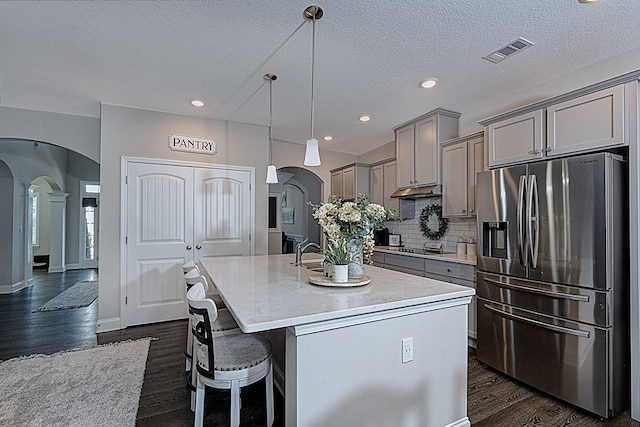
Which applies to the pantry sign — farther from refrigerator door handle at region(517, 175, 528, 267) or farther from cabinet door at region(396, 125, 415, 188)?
refrigerator door handle at region(517, 175, 528, 267)

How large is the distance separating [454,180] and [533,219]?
1341mm

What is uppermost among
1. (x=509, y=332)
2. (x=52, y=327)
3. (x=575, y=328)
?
(x=575, y=328)

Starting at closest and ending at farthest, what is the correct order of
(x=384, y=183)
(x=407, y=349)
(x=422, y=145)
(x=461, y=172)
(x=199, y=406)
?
(x=407, y=349)
(x=199, y=406)
(x=461, y=172)
(x=422, y=145)
(x=384, y=183)

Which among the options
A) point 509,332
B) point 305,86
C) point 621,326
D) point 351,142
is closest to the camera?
point 621,326

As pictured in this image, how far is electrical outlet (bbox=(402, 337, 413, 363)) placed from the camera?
5.52 feet

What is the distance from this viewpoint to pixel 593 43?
2420mm

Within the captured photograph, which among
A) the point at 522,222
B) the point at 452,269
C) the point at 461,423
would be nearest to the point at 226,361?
the point at 461,423

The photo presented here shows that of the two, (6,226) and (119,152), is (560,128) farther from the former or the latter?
(6,226)

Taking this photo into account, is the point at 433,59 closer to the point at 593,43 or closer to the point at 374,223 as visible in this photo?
the point at 593,43

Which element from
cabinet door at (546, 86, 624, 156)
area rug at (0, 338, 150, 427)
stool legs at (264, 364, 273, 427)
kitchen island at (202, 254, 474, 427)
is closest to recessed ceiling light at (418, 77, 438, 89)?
cabinet door at (546, 86, 624, 156)

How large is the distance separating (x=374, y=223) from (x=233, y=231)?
2899 mm

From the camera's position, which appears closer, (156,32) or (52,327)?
(156,32)

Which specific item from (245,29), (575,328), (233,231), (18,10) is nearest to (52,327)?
(233,231)

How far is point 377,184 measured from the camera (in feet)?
17.0
